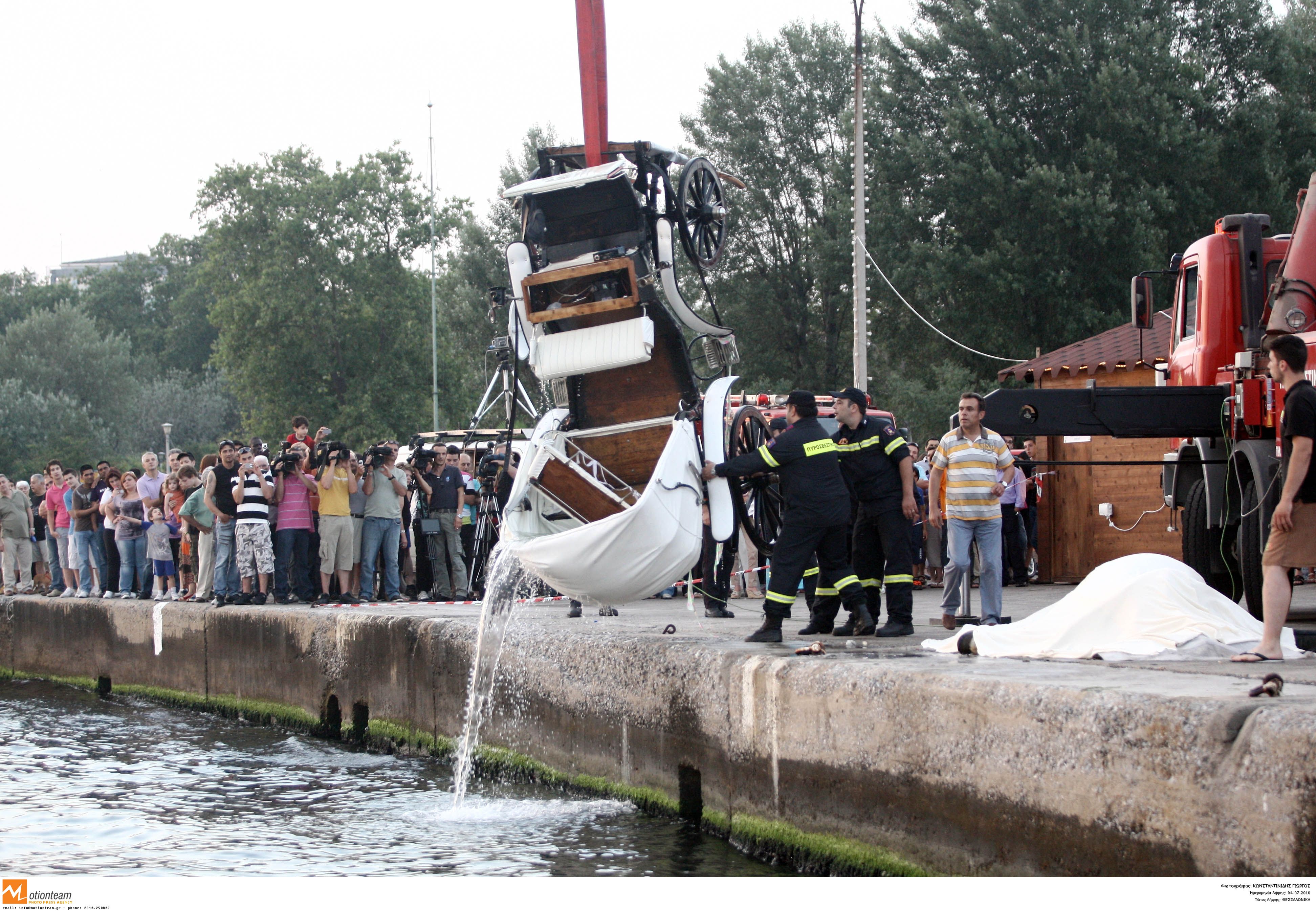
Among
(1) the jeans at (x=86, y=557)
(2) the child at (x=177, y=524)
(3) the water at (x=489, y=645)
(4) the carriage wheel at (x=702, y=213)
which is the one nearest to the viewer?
(3) the water at (x=489, y=645)

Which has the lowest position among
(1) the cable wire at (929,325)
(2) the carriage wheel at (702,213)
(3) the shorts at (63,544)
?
(3) the shorts at (63,544)

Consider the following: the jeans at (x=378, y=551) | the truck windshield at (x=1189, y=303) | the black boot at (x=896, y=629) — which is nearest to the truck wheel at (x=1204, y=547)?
the truck windshield at (x=1189, y=303)

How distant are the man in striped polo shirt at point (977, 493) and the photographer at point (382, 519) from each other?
707 cm

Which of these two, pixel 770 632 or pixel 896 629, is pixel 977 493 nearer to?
pixel 896 629

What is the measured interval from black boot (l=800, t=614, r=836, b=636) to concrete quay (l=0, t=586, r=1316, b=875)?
334 millimetres

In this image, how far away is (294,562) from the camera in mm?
14938

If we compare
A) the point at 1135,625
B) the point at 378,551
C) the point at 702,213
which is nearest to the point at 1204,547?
the point at 1135,625

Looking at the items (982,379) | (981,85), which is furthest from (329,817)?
(981,85)

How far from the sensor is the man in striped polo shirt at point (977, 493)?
32.1 feet

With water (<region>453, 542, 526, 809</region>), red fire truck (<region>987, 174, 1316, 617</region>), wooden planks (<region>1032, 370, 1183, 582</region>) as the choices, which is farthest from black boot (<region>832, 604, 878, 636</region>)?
wooden planks (<region>1032, 370, 1183, 582</region>)

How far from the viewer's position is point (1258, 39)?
1162 inches

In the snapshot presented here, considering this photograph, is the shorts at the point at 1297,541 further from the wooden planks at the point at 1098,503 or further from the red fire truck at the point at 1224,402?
the wooden planks at the point at 1098,503

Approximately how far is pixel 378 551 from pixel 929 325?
57.3 ft

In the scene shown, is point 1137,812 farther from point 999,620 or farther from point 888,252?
point 888,252
